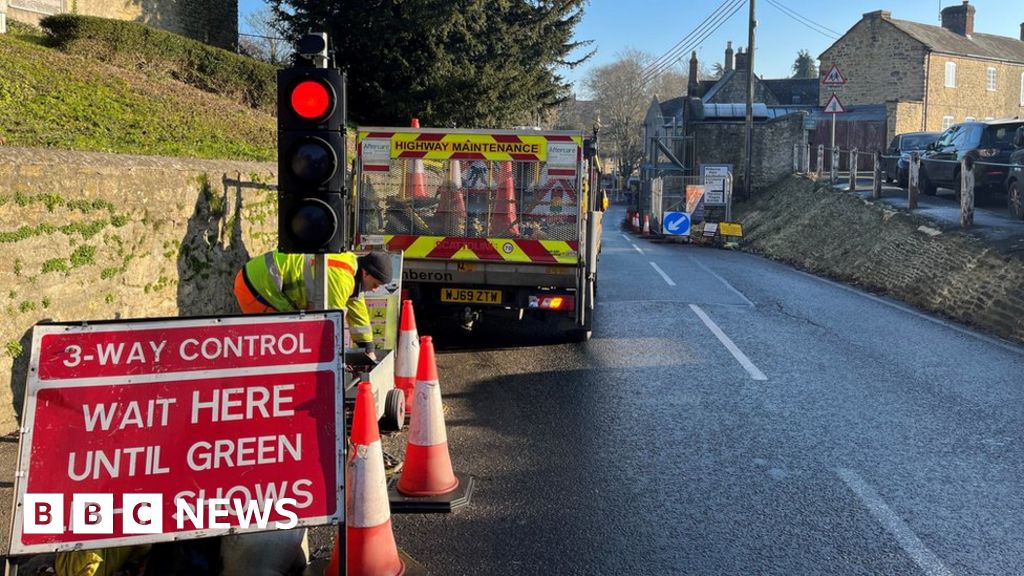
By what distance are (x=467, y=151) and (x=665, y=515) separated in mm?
5832

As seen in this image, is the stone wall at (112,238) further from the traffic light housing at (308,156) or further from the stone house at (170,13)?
the stone house at (170,13)

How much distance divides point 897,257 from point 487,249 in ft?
35.5

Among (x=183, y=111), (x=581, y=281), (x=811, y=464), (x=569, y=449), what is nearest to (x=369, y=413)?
(x=569, y=449)

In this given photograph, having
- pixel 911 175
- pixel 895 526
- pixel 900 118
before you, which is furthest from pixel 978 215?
pixel 900 118

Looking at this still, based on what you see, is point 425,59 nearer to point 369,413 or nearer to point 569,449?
point 569,449

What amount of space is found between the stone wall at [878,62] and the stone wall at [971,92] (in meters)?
0.99

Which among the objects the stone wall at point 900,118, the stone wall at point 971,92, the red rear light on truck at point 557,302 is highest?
the stone wall at point 971,92

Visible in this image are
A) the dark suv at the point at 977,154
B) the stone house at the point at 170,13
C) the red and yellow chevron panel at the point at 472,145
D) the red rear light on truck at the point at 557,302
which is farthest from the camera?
the dark suv at the point at 977,154

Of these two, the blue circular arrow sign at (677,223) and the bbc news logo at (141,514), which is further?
the blue circular arrow sign at (677,223)

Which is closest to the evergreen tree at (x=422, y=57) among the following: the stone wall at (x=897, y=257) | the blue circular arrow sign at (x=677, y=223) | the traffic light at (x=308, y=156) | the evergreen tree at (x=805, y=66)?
the blue circular arrow sign at (x=677, y=223)

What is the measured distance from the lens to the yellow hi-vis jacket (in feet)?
19.9

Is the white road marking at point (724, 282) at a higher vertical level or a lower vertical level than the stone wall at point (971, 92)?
lower

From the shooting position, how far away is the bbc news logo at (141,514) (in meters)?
3.57

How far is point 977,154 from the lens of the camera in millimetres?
19922
